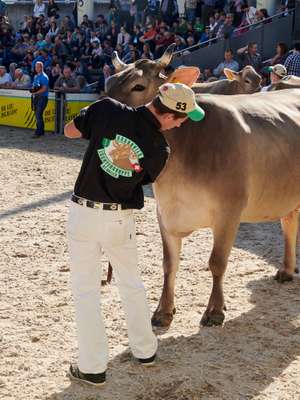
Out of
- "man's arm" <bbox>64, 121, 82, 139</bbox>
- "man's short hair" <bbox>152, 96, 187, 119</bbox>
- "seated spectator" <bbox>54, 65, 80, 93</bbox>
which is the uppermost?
"man's short hair" <bbox>152, 96, 187, 119</bbox>

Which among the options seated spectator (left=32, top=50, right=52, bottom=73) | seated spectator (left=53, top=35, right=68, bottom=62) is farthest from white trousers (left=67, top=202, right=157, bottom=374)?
seated spectator (left=53, top=35, right=68, bottom=62)

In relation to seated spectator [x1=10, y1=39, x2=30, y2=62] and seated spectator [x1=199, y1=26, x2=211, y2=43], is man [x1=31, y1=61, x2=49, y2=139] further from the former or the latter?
seated spectator [x1=10, y1=39, x2=30, y2=62]

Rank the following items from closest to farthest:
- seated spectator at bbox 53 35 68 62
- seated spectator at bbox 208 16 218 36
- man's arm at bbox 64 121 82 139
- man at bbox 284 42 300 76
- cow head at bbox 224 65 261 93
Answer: man's arm at bbox 64 121 82 139, cow head at bbox 224 65 261 93, man at bbox 284 42 300 76, seated spectator at bbox 208 16 218 36, seated spectator at bbox 53 35 68 62

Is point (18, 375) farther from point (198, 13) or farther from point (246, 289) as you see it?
point (198, 13)

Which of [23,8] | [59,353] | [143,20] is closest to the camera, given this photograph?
[59,353]

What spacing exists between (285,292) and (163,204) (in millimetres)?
1622

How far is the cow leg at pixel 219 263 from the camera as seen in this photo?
197 inches

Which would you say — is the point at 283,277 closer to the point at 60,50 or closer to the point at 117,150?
the point at 117,150

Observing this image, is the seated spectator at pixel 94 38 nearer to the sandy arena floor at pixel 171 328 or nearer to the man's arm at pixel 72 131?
the sandy arena floor at pixel 171 328

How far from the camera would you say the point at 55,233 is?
781 centimetres

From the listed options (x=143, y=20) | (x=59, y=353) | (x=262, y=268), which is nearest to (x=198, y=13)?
(x=143, y=20)

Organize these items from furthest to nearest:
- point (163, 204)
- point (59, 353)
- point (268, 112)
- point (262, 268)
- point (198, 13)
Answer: point (198, 13), point (262, 268), point (268, 112), point (163, 204), point (59, 353)

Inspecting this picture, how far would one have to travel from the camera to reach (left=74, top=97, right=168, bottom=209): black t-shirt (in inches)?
156

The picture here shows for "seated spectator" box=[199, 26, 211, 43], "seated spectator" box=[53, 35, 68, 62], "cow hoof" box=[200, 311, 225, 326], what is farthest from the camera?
"seated spectator" box=[53, 35, 68, 62]
